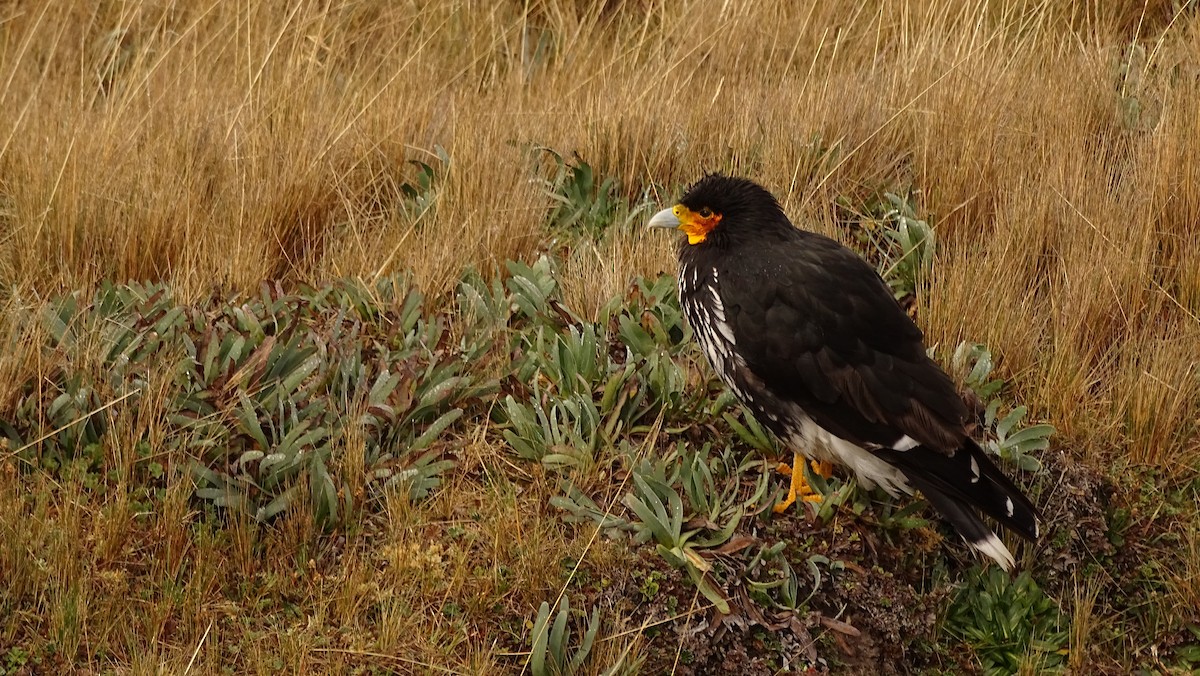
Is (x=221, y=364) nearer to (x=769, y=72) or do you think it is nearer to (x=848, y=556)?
(x=848, y=556)

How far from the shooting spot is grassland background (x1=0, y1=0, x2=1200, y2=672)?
3.46 m

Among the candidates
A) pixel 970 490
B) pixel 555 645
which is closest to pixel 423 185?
pixel 555 645

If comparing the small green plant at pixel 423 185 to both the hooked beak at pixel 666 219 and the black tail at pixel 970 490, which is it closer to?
the hooked beak at pixel 666 219

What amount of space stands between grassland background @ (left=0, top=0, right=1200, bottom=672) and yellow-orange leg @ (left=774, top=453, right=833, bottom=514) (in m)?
0.60

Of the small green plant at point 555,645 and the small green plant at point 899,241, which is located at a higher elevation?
the small green plant at point 899,241

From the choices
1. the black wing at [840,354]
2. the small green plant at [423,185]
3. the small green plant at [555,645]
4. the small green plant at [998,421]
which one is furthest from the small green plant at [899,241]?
the small green plant at [555,645]

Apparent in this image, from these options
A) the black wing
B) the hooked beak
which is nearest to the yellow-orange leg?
the black wing

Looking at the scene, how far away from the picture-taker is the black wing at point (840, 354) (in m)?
3.56

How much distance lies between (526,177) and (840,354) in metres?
1.81

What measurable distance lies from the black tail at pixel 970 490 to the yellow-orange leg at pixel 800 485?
0.27m

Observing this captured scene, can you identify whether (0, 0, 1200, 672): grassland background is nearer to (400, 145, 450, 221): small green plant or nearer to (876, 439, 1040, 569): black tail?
(400, 145, 450, 221): small green plant

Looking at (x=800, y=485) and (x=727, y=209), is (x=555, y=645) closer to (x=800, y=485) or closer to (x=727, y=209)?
(x=800, y=485)

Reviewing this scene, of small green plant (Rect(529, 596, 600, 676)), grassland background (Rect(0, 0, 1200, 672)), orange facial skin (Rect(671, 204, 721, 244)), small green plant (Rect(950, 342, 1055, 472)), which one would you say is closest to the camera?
small green plant (Rect(529, 596, 600, 676))

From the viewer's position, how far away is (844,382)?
11.8 ft
